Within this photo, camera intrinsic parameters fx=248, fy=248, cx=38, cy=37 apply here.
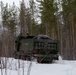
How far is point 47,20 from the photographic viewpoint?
3866 cm

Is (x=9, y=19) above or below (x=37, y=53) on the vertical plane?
above

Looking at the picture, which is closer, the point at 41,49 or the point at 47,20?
the point at 41,49

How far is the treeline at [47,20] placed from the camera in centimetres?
3727

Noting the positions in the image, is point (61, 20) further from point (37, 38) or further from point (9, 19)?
point (37, 38)

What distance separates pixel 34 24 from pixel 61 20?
512 cm

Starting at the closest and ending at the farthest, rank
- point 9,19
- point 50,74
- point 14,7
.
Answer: point 50,74 → point 9,19 → point 14,7

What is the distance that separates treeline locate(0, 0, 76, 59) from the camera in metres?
37.3

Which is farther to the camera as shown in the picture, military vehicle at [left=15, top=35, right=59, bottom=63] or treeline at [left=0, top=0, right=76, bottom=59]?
treeline at [left=0, top=0, right=76, bottom=59]

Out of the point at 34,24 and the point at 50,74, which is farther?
the point at 34,24

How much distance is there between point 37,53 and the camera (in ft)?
64.8

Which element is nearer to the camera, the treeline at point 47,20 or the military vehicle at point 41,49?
the military vehicle at point 41,49

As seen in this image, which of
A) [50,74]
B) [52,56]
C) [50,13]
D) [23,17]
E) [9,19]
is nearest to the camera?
[50,74]

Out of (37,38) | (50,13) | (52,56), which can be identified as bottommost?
(52,56)

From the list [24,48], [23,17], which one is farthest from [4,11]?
[24,48]
